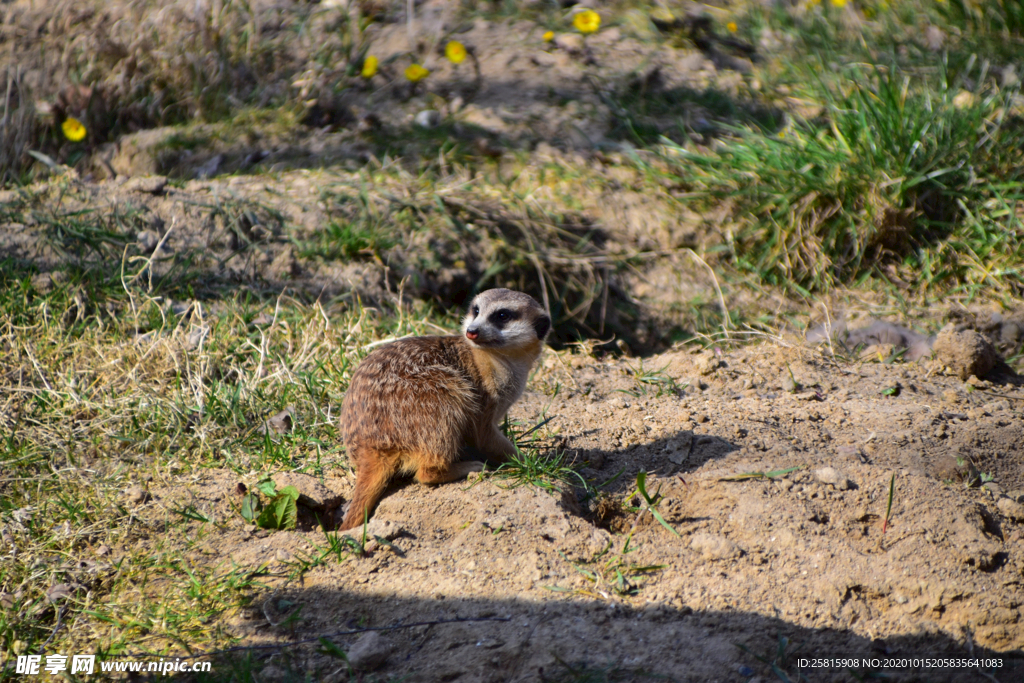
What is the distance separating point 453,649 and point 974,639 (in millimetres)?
1482

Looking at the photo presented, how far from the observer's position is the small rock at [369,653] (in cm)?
213

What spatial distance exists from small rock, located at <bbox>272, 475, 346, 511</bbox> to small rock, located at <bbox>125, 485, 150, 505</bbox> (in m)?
0.44

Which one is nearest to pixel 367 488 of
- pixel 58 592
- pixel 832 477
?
pixel 58 592

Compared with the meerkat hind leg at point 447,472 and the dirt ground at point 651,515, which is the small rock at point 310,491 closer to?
the dirt ground at point 651,515

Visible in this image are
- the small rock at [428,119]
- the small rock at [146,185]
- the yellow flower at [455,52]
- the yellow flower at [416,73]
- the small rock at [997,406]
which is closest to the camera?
the small rock at [997,406]

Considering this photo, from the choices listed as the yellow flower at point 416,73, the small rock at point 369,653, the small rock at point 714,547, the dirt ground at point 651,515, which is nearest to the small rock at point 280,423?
the dirt ground at point 651,515

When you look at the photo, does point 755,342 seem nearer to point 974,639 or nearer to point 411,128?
point 974,639

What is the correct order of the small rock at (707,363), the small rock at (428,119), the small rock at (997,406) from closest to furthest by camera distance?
the small rock at (997,406), the small rock at (707,363), the small rock at (428,119)

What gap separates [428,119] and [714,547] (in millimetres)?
3972

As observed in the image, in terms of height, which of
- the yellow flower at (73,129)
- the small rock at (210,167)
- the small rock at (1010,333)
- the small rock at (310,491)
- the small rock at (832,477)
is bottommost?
the small rock at (1010,333)

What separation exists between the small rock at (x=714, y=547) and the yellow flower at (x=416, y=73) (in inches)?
169

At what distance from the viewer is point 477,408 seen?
2801 millimetres

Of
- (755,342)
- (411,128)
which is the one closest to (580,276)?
(755,342)

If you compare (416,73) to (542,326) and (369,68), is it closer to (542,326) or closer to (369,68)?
(369,68)
